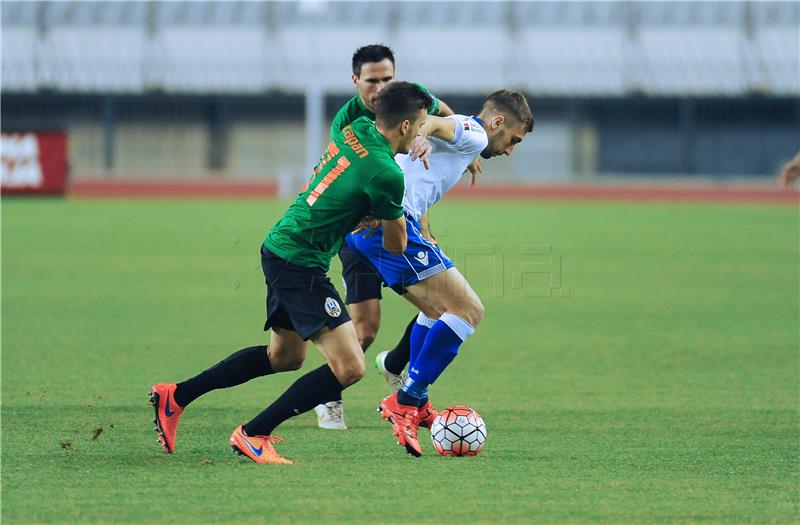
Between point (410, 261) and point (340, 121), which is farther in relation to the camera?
point (340, 121)

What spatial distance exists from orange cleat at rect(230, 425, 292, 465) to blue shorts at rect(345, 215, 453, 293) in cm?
124

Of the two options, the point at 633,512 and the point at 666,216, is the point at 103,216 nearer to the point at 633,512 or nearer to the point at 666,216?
the point at 666,216

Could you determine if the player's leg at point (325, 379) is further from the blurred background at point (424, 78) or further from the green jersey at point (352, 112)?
the blurred background at point (424, 78)

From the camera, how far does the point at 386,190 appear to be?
5.62 m

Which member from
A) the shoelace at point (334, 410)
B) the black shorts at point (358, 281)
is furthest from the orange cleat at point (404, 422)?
the black shorts at point (358, 281)

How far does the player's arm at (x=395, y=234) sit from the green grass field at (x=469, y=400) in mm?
1091

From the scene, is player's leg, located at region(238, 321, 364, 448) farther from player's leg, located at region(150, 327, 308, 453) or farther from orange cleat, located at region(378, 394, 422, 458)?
orange cleat, located at region(378, 394, 422, 458)

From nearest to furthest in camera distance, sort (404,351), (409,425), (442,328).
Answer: (409,425)
(442,328)
(404,351)

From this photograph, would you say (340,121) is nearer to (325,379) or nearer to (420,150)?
(420,150)

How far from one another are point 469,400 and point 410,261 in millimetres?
1648

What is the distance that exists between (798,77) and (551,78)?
965cm

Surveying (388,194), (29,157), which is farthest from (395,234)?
(29,157)

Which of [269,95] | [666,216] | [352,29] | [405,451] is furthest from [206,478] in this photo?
[352,29]

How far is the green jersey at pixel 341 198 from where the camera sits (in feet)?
18.5
